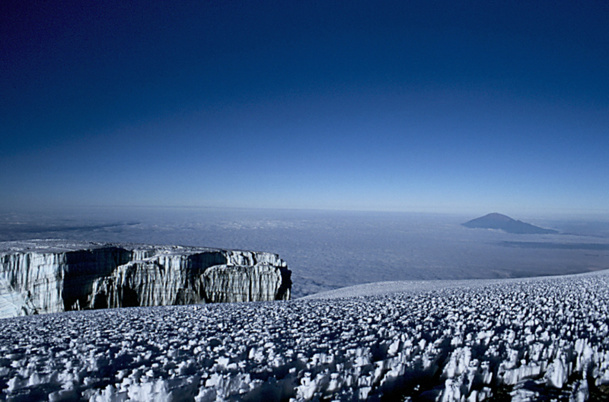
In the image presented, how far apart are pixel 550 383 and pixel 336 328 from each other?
3611mm

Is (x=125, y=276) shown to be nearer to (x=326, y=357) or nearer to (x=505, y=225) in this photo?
(x=326, y=357)

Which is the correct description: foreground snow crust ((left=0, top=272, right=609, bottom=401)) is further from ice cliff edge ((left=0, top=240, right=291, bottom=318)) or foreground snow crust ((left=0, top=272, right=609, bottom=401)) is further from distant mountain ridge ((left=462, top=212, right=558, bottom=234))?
distant mountain ridge ((left=462, top=212, right=558, bottom=234))

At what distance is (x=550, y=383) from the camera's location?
3.06 m

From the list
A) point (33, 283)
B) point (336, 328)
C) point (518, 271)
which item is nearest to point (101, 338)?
point (336, 328)

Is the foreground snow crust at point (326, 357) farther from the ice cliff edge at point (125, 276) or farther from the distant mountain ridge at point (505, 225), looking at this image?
the distant mountain ridge at point (505, 225)

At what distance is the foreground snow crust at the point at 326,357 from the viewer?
3.07 metres

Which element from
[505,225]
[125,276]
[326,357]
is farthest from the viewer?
[505,225]

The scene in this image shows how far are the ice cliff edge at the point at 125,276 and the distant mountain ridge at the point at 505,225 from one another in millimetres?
157819

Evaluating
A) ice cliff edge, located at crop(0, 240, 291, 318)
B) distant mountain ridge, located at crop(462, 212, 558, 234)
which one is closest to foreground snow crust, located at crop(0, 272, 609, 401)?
ice cliff edge, located at crop(0, 240, 291, 318)

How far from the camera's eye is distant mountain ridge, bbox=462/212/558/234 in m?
142

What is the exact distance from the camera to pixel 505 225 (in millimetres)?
160125

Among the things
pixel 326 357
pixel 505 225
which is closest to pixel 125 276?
pixel 326 357

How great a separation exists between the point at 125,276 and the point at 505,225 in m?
187

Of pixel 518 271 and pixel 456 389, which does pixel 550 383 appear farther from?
pixel 518 271
